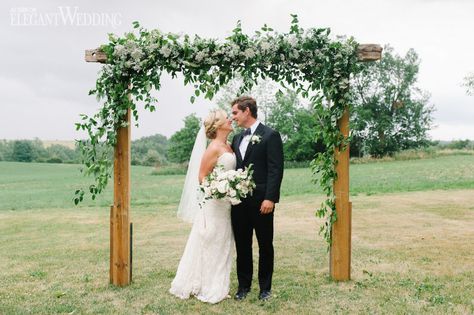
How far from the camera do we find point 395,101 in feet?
194

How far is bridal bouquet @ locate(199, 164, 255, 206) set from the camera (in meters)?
5.80

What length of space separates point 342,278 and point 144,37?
4.35m

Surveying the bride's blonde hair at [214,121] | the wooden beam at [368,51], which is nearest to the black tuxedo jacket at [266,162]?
the bride's blonde hair at [214,121]

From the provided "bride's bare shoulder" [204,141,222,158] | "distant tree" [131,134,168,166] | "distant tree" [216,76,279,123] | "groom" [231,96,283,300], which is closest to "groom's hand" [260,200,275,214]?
"groom" [231,96,283,300]

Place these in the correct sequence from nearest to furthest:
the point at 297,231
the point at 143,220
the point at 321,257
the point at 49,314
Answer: the point at 49,314, the point at 321,257, the point at 297,231, the point at 143,220

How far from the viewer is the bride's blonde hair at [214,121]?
6.10m

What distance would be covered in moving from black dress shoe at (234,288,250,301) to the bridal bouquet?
123cm

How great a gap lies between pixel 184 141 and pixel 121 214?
154 ft

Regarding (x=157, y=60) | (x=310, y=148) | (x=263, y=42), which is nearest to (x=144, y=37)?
(x=157, y=60)

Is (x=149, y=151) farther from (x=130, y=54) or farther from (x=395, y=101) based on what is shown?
(x=130, y=54)

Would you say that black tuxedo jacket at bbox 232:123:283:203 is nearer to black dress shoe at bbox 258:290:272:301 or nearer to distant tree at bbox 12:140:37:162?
black dress shoe at bbox 258:290:272:301

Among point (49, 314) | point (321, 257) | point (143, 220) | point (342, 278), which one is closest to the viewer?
point (49, 314)

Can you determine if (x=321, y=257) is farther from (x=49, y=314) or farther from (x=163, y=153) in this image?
(x=163, y=153)

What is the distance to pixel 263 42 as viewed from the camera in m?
6.52
